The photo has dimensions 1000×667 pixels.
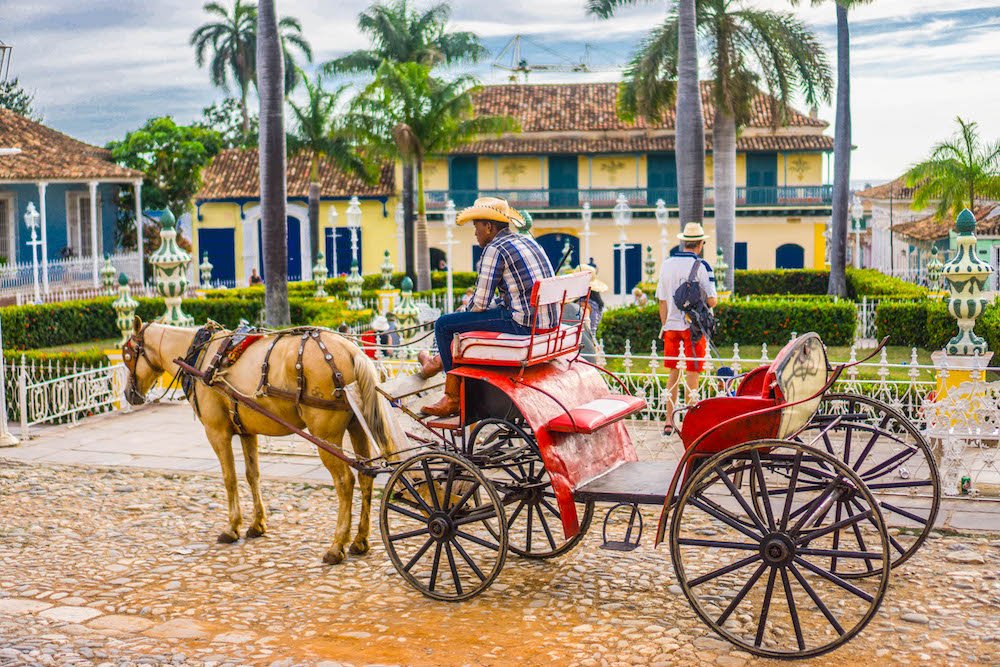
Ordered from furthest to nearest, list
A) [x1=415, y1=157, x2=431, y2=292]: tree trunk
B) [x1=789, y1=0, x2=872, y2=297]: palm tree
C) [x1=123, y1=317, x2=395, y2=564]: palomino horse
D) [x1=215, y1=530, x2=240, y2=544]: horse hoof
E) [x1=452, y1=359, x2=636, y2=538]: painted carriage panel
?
[x1=415, y1=157, x2=431, y2=292]: tree trunk, [x1=789, y1=0, x2=872, y2=297]: palm tree, [x1=215, y1=530, x2=240, y2=544]: horse hoof, [x1=123, y1=317, x2=395, y2=564]: palomino horse, [x1=452, y1=359, x2=636, y2=538]: painted carriage panel

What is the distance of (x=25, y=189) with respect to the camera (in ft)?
99.6

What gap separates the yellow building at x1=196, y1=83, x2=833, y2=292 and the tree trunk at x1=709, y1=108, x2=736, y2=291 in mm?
12438

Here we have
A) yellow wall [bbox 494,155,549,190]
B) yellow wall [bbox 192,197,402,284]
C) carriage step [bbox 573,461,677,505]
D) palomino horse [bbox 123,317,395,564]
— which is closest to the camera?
carriage step [bbox 573,461,677,505]

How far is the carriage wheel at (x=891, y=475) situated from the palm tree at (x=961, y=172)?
71.2 ft

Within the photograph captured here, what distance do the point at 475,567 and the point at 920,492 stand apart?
397cm

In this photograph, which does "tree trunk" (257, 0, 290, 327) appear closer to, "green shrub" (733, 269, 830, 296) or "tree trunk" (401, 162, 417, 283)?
"tree trunk" (401, 162, 417, 283)

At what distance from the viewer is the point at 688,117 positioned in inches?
810

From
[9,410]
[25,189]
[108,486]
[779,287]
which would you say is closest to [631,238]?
[779,287]

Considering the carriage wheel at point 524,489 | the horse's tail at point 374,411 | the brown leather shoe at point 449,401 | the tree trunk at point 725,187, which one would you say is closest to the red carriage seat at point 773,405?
the carriage wheel at point 524,489

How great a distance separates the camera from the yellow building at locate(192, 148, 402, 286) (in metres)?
42.2

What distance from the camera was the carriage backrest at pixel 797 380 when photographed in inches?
217

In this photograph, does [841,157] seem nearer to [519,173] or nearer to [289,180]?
[519,173]

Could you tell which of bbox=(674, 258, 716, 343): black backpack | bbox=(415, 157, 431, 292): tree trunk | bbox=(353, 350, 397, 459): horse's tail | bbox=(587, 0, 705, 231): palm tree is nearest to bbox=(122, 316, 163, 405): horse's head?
bbox=(353, 350, 397, 459): horse's tail

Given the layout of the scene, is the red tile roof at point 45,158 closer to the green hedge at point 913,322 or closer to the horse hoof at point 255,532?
the green hedge at point 913,322
